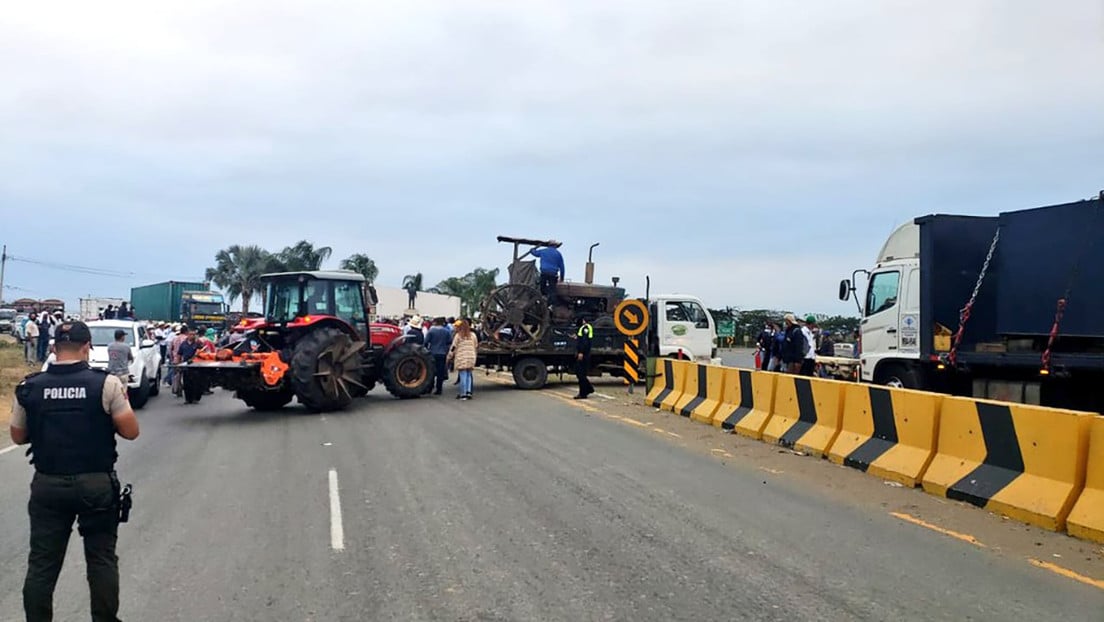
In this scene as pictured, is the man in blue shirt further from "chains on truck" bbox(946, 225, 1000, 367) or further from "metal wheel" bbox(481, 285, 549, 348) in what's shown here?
"chains on truck" bbox(946, 225, 1000, 367)

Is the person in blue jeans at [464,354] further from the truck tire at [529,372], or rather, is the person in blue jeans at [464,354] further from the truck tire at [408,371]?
the truck tire at [529,372]

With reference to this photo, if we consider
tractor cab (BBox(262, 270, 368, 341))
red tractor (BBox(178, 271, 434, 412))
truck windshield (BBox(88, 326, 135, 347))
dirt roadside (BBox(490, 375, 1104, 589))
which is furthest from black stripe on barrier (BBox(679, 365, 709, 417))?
truck windshield (BBox(88, 326, 135, 347))

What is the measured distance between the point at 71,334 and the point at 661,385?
11.9 meters

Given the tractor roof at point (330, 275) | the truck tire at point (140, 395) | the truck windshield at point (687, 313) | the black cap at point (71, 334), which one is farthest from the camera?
the truck windshield at point (687, 313)

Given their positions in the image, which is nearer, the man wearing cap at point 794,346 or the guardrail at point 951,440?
the guardrail at point 951,440

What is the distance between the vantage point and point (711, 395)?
13.3 m

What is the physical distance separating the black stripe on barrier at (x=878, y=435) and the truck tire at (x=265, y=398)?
995 cm

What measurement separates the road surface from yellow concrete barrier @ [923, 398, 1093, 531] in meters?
0.99

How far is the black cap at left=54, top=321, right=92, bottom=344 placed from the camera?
4.48 metres

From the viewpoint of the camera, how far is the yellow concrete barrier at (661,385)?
49.2ft

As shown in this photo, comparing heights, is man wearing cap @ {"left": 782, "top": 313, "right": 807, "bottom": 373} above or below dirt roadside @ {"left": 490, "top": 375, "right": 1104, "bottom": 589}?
above

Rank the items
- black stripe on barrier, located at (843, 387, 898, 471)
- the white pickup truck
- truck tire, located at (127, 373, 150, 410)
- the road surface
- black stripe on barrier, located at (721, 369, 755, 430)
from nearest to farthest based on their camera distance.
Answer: the road surface
black stripe on barrier, located at (843, 387, 898, 471)
black stripe on barrier, located at (721, 369, 755, 430)
the white pickup truck
truck tire, located at (127, 373, 150, 410)

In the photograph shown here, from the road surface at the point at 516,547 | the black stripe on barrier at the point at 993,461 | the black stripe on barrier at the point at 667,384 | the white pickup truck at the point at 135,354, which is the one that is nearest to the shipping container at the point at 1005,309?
the black stripe on barrier at the point at 993,461

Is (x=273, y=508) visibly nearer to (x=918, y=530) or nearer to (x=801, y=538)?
(x=801, y=538)
